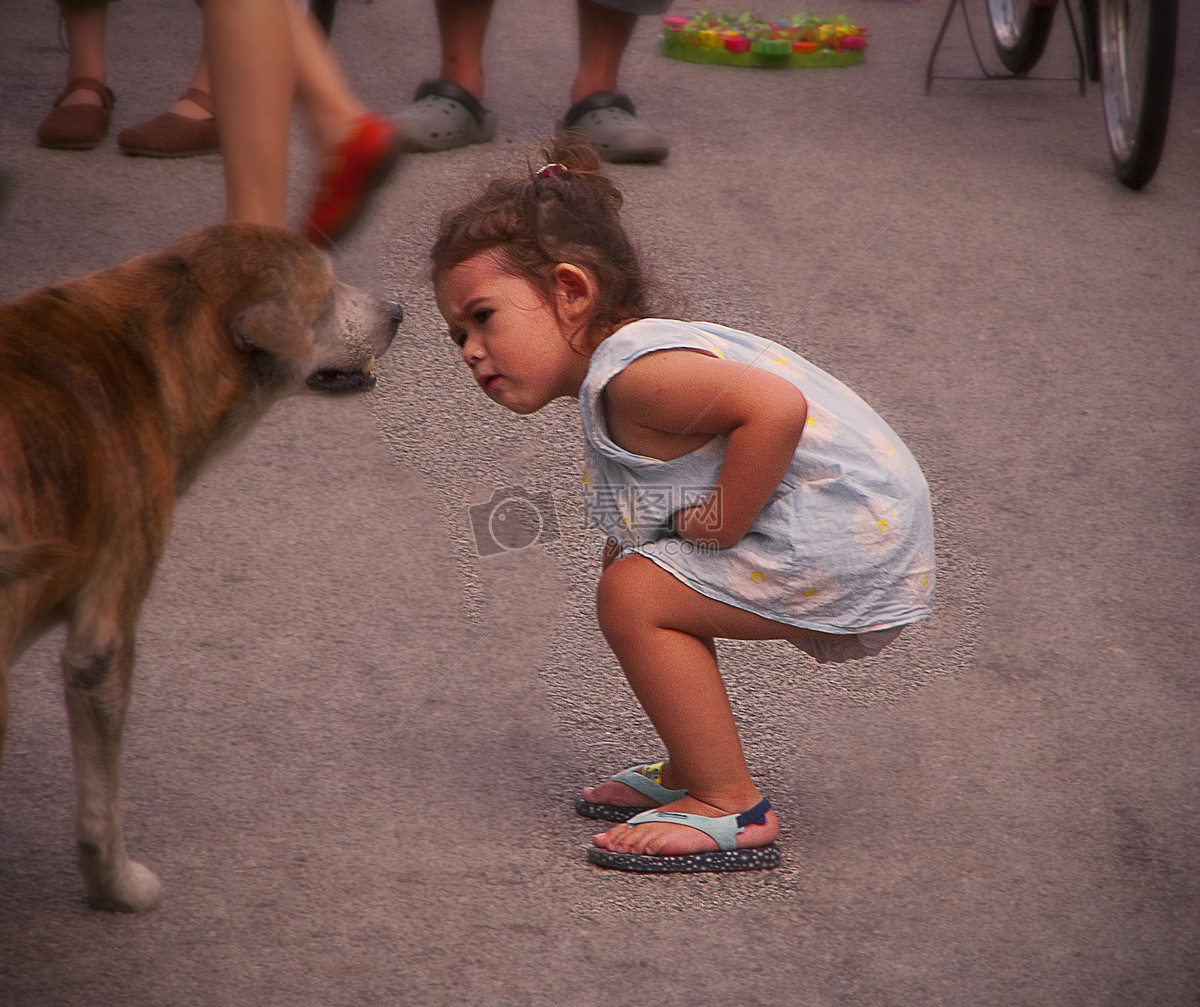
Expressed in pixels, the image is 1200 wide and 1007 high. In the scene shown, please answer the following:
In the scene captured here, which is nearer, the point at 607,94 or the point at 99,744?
the point at 99,744

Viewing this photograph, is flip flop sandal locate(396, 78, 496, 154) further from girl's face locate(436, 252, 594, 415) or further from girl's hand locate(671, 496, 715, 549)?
girl's hand locate(671, 496, 715, 549)

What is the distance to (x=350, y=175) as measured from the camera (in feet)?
8.97

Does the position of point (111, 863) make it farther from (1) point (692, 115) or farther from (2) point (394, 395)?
(1) point (692, 115)

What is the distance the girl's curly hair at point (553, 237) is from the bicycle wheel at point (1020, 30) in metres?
3.73

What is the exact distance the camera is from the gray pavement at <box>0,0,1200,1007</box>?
173cm

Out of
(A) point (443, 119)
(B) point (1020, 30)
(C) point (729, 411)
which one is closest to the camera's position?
(C) point (729, 411)

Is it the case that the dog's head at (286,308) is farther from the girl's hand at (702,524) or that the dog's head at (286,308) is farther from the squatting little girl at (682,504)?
the girl's hand at (702,524)

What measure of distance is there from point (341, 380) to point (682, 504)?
0.63 meters

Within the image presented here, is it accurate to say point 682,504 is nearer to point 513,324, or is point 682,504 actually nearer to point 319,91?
point 513,324

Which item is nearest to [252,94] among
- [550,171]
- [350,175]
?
[350,175]

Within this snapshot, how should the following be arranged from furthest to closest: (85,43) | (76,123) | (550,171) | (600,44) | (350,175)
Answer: (600,44) → (85,43) → (76,123) → (350,175) → (550,171)

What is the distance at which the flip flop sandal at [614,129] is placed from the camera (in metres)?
4.26

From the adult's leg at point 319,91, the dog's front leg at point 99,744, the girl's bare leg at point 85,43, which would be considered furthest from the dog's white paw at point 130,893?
the girl's bare leg at point 85,43

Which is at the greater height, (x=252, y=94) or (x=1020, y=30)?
(x=252, y=94)
